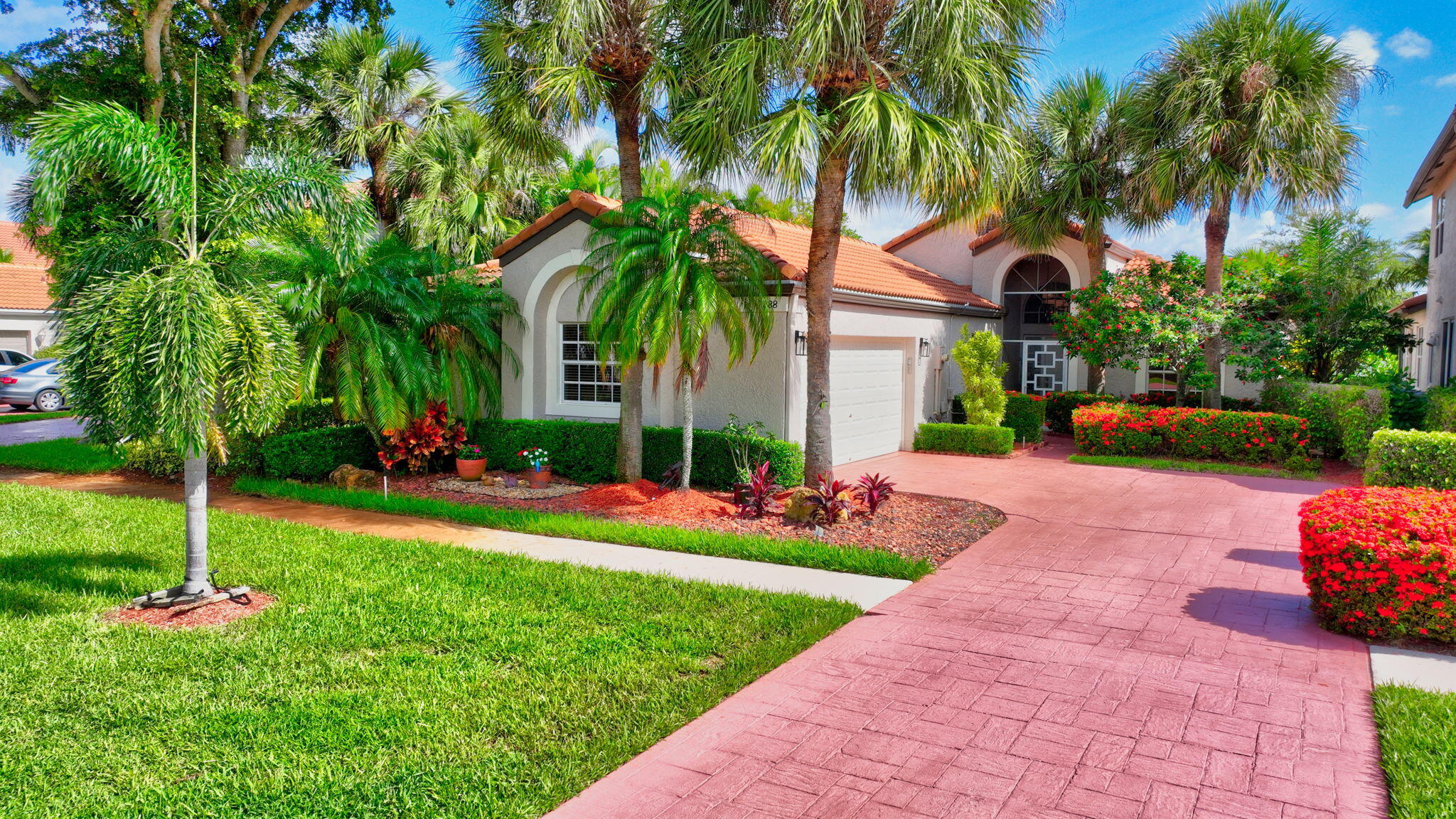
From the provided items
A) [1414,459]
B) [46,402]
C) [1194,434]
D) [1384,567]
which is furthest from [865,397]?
[46,402]

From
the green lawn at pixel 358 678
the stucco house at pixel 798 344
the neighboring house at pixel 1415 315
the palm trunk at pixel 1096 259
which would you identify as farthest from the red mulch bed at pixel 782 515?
the neighboring house at pixel 1415 315

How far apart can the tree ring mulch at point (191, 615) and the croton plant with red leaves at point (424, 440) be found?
6213 mm

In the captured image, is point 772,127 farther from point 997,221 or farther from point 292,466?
point 997,221

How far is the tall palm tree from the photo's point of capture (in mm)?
10523

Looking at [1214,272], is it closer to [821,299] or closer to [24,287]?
[821,299]

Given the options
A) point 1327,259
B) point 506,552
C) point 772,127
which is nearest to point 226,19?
point 772,127

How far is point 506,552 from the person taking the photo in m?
8.71

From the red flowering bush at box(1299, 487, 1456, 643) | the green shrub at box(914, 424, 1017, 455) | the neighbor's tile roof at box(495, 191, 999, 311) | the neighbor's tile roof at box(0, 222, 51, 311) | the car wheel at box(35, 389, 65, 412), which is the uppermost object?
the neighbor's tile roof at box(0, 222, 51, 311)

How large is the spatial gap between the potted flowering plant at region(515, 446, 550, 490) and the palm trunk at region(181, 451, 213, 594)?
610 cm

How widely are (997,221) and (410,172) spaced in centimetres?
1334

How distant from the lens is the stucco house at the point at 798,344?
1288 cm

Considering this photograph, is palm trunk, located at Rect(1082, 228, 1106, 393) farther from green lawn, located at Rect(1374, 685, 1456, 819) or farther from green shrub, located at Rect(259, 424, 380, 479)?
green shrub, located at Rect(259, 424, 380, 479)

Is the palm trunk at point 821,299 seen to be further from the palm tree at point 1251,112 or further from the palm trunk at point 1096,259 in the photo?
the palm trunk at point 1096,259

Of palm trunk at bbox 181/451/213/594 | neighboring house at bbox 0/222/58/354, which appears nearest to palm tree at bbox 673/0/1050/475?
palm trunk at bbox 181/451/213/594
